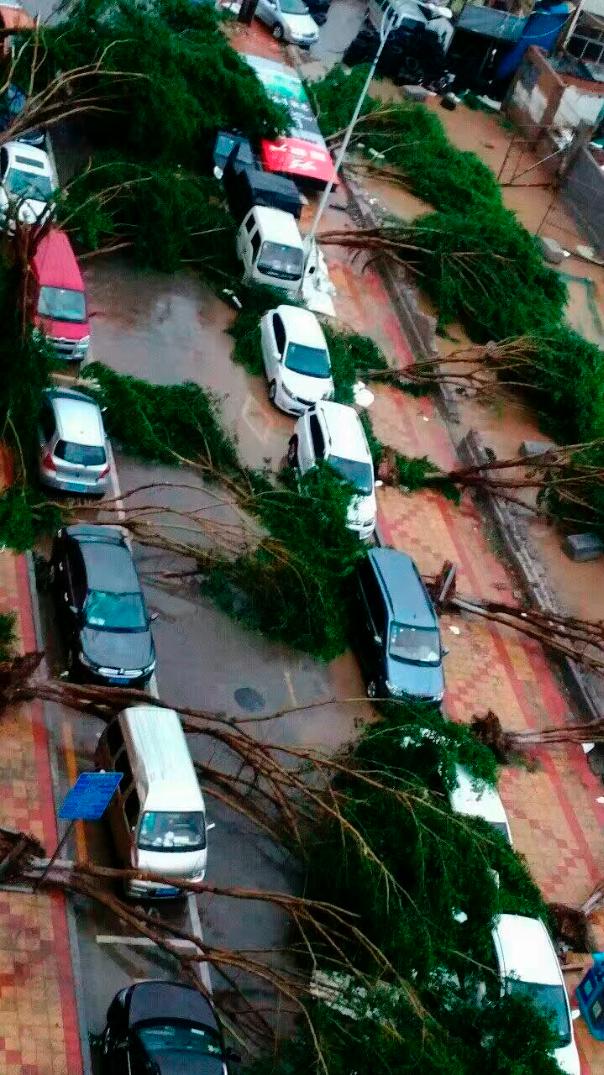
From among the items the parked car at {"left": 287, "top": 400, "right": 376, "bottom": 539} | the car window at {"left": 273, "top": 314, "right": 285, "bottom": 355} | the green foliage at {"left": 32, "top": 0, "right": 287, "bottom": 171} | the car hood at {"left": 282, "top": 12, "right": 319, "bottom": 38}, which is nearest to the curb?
the parked car at {"left": 287, "top": 400, "right": 376, "bottom": 539}

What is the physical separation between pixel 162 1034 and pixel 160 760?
2.95 meters

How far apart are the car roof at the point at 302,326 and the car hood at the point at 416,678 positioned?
6663mm

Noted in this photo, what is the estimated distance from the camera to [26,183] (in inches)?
811

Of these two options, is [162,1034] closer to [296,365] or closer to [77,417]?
[77,417]

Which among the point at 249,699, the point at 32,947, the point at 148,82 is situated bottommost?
the point at 249,699

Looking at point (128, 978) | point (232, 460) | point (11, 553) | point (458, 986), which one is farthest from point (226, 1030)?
point (232, 460)

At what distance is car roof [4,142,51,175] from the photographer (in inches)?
827

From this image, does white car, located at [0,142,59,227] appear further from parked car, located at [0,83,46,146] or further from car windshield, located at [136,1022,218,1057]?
car windshield, located at [136,1022,218,1057]

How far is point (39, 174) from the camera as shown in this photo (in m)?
21.0

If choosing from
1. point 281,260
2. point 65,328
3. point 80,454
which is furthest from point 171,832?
point 281,260

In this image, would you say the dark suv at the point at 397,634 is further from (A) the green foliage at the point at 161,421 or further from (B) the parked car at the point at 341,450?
(A) the green foliage at the point at 161,421

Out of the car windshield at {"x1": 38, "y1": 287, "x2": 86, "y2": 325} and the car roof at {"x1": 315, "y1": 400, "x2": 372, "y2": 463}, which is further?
the car roof at {"x1": 315, "y1": 400, "x2": 372, "y2": 463}

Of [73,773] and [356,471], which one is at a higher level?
[356,471]

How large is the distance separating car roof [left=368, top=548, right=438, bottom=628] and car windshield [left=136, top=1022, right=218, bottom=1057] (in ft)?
22.1
